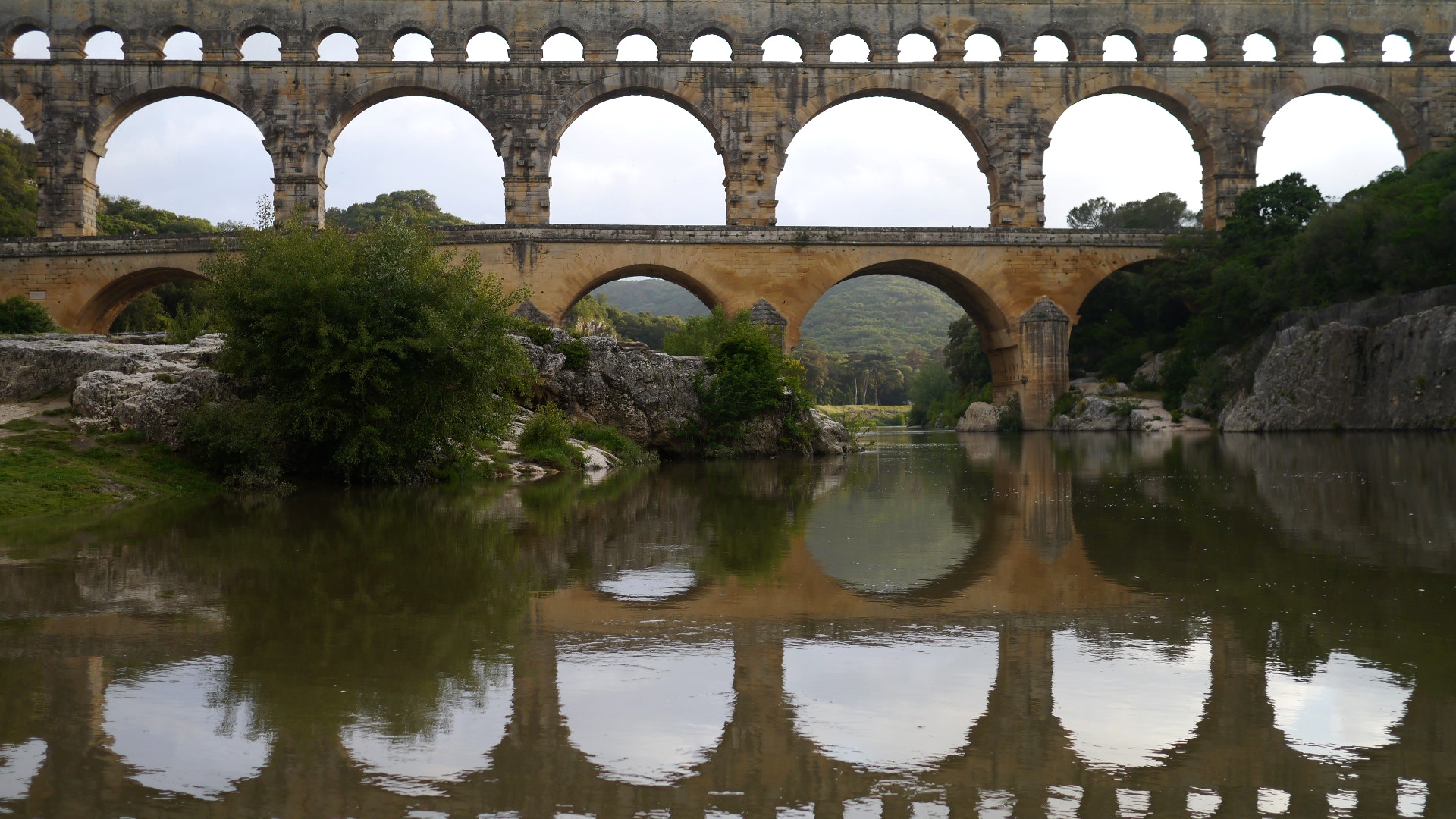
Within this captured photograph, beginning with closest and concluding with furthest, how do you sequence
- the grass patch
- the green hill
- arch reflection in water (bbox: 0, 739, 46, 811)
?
arch reflection in water (bbox: 0, 739, 46, 811)
the grass patch
the green hill

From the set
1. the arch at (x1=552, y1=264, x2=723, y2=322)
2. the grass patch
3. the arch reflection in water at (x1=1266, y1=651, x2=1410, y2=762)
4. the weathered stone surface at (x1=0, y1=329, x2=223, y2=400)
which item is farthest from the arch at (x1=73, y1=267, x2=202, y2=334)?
the arch reflection in water at (x1=1266, y1=651, x2=1410, y2=762)

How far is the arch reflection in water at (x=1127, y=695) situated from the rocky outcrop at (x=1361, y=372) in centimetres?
2433

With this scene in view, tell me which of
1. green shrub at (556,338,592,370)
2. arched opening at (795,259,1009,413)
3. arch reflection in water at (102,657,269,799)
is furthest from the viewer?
arched opening at (795,259,1009,413)

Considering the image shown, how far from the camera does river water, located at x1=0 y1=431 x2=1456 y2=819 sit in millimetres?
2820

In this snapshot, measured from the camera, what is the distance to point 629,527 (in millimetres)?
8672

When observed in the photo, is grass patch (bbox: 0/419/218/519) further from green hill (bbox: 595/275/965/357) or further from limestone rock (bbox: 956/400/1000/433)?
green hill (bbox: 595/275/965/357)

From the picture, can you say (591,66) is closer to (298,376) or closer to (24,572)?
(298,376)

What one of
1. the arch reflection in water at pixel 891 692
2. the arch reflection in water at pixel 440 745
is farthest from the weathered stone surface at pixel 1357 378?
the arch reflection in water at pixel 440 745

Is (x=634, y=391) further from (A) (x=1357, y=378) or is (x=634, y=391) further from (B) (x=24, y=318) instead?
(A) (x=1357, y=378)

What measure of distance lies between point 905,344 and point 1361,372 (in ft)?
284

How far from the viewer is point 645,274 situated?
3372cm

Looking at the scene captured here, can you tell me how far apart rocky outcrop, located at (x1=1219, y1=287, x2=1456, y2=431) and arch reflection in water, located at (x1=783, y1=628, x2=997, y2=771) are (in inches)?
972

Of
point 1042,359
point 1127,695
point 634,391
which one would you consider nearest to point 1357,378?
point 1042,359

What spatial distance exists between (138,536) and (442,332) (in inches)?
210
